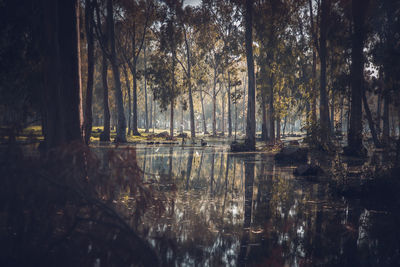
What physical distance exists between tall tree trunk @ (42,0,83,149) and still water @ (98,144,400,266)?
228cm

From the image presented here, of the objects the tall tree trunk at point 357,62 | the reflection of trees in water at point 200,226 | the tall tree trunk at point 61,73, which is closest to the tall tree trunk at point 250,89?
the tall tree trunk at point 357,62

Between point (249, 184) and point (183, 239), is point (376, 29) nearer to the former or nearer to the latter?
point (249, 184)

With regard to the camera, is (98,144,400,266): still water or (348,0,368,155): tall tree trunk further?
(348,0,368,155): tall tree trunk

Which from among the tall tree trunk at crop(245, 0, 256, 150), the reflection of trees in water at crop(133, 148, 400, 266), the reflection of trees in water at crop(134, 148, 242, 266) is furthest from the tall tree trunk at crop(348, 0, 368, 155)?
the reflection of trees in water at crop(134, 148, 242, 266)

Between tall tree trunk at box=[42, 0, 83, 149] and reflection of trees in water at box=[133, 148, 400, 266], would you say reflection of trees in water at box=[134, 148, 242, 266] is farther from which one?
tall tree trunk at box=[42, 0, 83, 149]

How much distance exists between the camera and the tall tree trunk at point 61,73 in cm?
751

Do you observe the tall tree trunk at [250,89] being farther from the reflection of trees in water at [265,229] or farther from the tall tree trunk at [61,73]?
the tall tree trunk at [61,73]

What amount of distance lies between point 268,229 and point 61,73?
5.97 metres

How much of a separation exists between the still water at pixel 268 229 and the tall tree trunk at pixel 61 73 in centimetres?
228

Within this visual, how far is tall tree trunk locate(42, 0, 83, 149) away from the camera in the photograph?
24.6 feet

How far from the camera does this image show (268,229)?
576 cm

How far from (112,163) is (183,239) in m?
1.74

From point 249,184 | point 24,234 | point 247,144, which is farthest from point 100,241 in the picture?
point 247,144

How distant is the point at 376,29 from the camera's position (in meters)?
37.3
